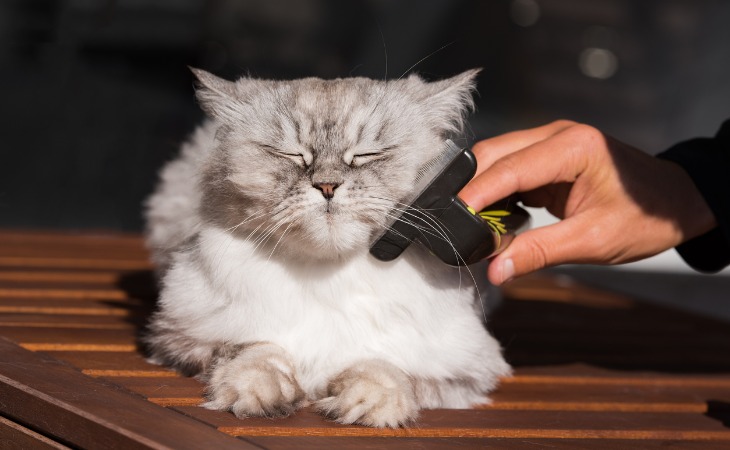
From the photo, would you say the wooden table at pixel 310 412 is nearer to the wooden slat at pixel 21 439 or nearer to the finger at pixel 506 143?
the wooden slat at pixel 21 439

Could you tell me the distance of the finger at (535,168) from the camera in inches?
80.7

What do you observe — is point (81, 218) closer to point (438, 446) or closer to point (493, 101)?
point (493, 101)

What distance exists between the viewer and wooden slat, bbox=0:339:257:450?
156 cm

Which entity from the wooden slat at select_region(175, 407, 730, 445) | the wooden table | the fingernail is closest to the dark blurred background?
the wooden table

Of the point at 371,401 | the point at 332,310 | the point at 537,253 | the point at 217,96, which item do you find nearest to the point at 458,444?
the point at 371,401

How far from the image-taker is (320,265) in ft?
6.64

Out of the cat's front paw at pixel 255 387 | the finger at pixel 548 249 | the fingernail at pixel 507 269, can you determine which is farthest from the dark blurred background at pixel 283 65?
the cat's front paw at pixel 255 387

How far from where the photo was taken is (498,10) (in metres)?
5.63

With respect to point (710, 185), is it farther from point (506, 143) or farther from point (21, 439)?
point (21, 439)

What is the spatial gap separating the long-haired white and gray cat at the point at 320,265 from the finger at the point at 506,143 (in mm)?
128

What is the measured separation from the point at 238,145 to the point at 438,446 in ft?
2.58

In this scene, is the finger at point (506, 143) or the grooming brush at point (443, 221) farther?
the finger at point (506, 143)

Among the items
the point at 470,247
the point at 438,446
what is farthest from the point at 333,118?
the point at 438,446

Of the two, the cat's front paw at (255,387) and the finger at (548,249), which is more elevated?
the finger at (548,249)
